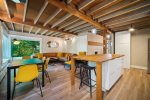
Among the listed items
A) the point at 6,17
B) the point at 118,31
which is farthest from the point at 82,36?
the point at 6,17

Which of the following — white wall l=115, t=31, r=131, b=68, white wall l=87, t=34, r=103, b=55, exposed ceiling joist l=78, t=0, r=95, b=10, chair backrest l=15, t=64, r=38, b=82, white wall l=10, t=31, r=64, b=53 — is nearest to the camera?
chair backrest l=15, t=64, r=38, b=82

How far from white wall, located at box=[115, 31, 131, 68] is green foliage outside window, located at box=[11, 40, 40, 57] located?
5.96m

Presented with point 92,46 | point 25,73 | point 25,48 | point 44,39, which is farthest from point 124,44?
point 25,48

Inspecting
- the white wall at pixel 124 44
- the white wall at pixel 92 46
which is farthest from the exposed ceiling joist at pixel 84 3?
the white wall at pixel 124 44

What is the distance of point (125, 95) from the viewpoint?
217cm

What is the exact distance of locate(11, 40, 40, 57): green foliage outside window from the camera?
577 cm

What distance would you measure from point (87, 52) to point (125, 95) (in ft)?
12.0

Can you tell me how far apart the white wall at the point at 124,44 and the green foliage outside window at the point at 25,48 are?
596 cm

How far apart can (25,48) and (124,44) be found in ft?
22.3

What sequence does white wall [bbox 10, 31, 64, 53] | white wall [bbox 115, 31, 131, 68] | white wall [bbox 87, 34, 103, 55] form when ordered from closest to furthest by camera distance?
1. white wall [bbox 115, 31, 131, 68]
2. white wall [bbox 87, 34, 103, 55]
3. white wall [bbox 10, 31, 64, 53]

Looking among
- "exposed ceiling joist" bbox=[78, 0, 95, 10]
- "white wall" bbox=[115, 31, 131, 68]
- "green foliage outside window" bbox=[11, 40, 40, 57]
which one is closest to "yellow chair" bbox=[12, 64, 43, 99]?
"exposed ceiling joist" bbox=[78, 0, 95, 10]

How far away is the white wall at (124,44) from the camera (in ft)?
16.6

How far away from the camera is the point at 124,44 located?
525cm

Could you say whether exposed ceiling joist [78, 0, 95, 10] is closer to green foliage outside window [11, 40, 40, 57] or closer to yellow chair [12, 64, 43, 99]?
yellow chair [12, 64, 43, 99]
